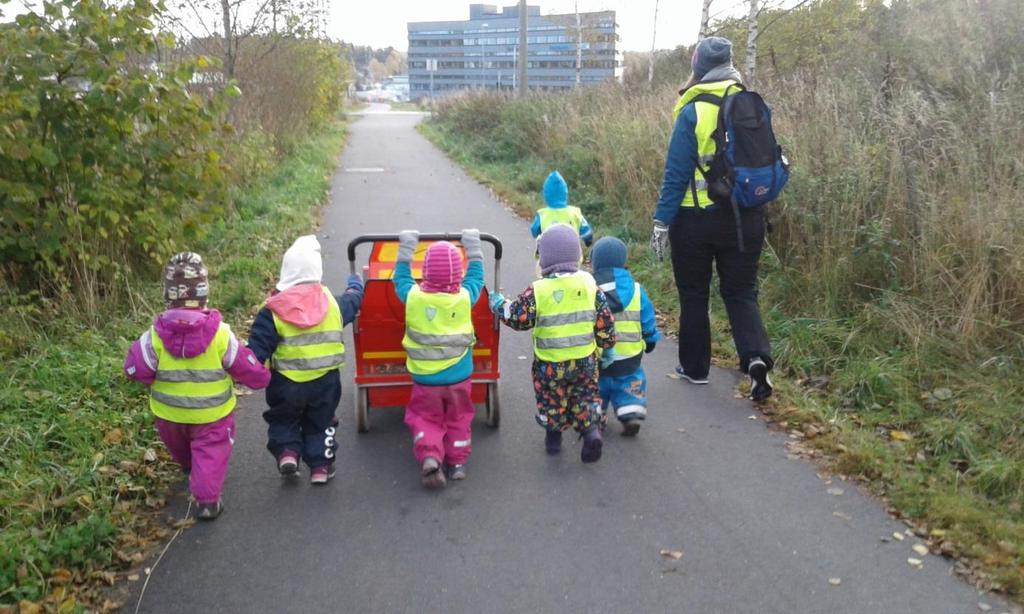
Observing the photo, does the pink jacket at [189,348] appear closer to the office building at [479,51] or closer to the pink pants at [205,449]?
the pink pants at [205,449]

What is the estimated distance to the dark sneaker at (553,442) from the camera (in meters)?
4.81

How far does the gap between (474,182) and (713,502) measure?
13555 mm

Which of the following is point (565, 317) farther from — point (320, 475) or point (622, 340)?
point (320, 475)

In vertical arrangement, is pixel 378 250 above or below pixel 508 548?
above

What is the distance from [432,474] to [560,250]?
1417 mm

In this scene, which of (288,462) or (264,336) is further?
(288,462)

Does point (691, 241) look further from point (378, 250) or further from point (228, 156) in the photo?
point (228, 156)

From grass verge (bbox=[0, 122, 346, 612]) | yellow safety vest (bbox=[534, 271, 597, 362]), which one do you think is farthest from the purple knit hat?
grass verge (bbox=[0, 122, 346, 612])

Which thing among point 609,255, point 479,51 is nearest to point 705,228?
point 609,255

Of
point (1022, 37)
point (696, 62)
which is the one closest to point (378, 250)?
point (696, 62)

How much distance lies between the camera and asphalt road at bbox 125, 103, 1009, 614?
11.4ft

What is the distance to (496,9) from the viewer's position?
109 metres

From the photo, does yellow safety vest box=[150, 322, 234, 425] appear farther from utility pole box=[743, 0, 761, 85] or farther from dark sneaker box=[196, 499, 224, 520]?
utility pole box=[743, 0, 761, 85]

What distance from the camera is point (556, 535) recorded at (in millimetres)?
3955
